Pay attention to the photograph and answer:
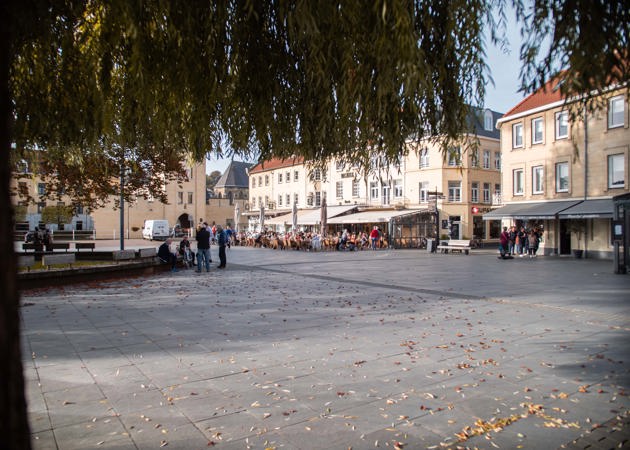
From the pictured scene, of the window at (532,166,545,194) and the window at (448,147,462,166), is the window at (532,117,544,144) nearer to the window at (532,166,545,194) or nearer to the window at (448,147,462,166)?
the window at (532,166,545,194)

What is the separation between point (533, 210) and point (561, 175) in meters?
3.04

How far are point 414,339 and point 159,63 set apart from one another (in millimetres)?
5264

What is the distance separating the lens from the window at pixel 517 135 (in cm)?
3346

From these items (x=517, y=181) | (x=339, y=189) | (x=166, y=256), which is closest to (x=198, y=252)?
(x=166, y=256)

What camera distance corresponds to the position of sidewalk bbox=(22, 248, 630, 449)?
3.95 m

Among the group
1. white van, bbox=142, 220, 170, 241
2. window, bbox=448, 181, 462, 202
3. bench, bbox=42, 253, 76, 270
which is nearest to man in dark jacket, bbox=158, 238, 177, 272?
bench, bbox=42, 253, 76, 270

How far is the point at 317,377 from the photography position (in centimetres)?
535

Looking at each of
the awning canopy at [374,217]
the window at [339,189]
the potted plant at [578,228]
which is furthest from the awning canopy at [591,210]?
the window at [339,189]

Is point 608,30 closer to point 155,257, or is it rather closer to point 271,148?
point 271,148

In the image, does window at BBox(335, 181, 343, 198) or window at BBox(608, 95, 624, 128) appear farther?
window at BBox(335, 181, 343, 198)

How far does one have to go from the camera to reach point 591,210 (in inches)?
1054

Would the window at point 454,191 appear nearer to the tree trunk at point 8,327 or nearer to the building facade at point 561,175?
the building facade at point 561,175

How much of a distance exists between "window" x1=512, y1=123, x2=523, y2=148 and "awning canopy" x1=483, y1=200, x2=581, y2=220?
172 inches

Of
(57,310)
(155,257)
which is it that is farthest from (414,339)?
(155,257)
